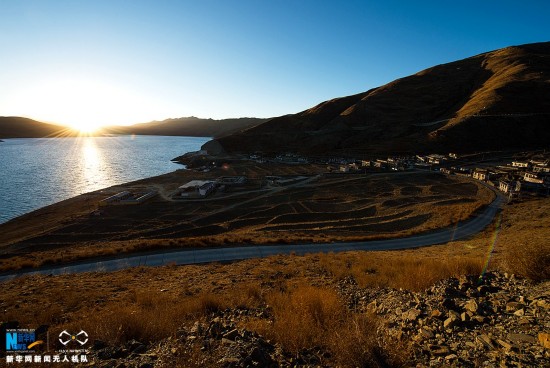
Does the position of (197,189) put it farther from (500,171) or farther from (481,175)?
(500,171)

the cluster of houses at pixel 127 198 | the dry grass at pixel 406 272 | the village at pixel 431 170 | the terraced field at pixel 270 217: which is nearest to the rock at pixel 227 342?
the dry grass at pixel 406 272

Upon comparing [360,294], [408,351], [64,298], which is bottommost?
[64,298]

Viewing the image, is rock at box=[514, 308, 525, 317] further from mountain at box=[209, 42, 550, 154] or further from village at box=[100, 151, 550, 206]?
mountain at box=[209, 42, 550, 154]

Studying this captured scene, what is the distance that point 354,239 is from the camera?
85.3 feet

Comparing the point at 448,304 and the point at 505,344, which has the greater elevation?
the point at 505,344

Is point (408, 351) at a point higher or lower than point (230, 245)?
higher

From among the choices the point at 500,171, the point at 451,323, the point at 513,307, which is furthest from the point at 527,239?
the point at 500,171

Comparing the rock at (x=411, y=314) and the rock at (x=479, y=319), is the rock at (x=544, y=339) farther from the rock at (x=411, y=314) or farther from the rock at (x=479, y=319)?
the rock at (x=411, y=314)

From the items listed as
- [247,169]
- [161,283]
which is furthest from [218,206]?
[247,169]

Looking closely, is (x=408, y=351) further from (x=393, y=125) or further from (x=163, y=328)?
(x=393, y=125)

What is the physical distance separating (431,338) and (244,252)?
1725 centimetres

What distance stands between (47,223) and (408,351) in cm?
4886

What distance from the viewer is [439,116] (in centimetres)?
12250

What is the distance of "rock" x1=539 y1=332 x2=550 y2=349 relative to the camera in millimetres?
4668
